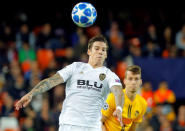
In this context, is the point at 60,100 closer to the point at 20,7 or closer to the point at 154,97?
the point at 154,97

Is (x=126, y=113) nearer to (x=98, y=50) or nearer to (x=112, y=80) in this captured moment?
(x=112, y=80)

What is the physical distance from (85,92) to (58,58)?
7.39 metres

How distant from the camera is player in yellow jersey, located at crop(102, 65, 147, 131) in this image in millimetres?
6680

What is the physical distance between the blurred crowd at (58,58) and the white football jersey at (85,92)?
4.79 metres

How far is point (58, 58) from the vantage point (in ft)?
A: 43.1

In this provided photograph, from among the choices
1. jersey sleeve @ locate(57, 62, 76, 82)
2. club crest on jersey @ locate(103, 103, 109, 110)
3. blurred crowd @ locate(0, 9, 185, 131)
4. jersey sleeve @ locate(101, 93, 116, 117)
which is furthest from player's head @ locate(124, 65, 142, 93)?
blurred crowd @ locate(0, 9, 185, 131)

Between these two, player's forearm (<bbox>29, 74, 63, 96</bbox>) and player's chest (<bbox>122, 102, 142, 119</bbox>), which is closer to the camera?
player's forearm (<bbox>29, 74, 63, 96</bbox>)

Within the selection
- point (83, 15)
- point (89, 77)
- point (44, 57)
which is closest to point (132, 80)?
point (89, 77)

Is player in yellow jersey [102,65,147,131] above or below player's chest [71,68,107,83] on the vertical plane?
below

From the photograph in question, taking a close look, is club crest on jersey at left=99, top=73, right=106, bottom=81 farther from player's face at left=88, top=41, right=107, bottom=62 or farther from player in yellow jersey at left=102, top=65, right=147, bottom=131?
player in yellow jersey at left=102, top=65, right=147, bottom=131

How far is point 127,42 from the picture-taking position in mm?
14586

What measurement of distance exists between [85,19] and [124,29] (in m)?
8.20

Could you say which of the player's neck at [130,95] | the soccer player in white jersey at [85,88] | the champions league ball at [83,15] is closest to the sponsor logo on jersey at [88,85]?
the soccer player in white jersey at [85,88]

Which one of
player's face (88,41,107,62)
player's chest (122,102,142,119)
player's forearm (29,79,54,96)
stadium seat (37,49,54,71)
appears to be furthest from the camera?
stadium seat (37,49,54,71)
